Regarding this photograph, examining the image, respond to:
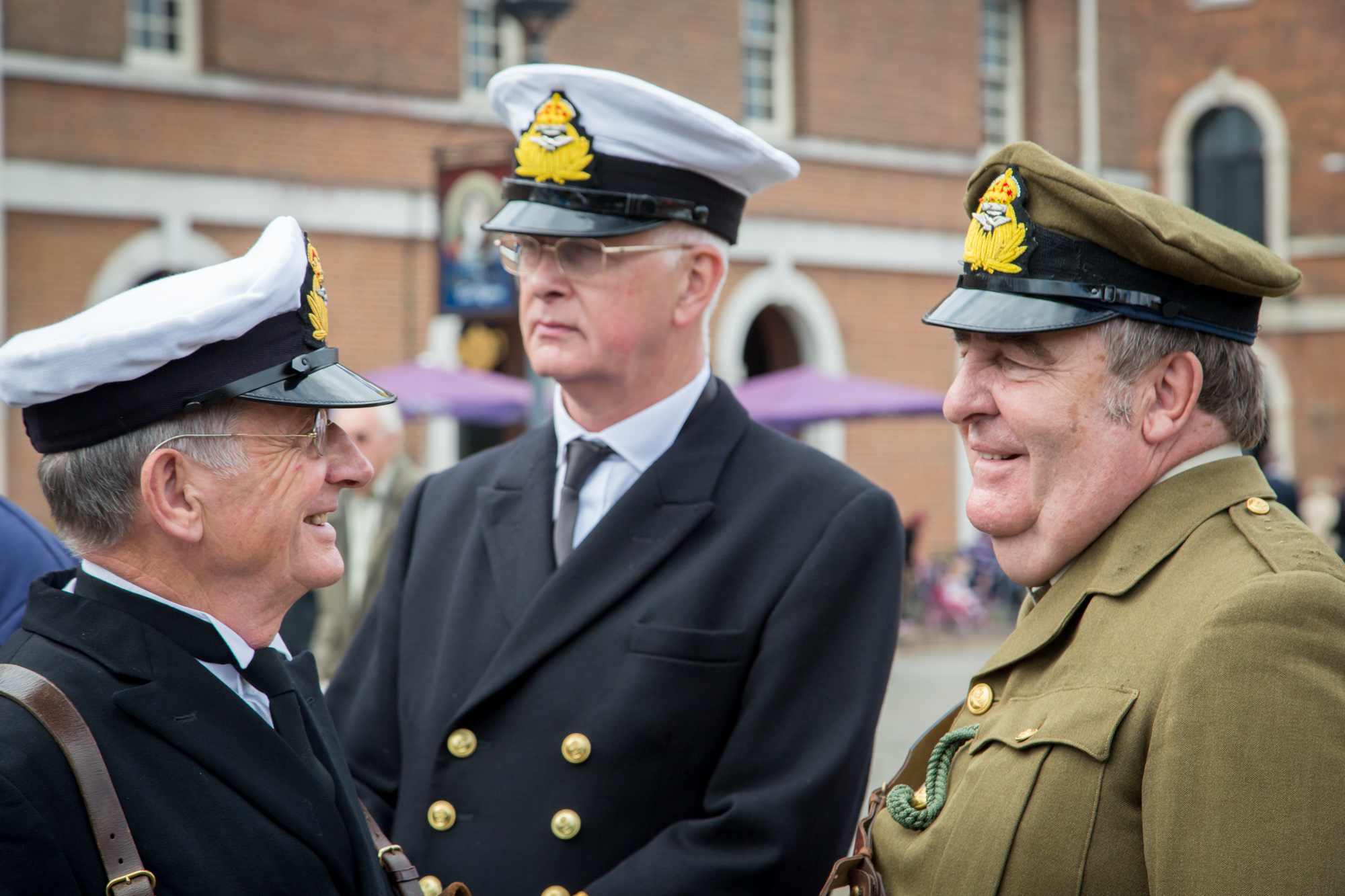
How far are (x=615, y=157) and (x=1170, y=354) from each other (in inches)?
47.3

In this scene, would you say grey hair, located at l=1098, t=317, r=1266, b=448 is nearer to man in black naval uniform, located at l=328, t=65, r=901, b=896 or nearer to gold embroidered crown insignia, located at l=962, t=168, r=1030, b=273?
gold embroidered crown insignia, located at l=962, t=168, r=1030, b=273

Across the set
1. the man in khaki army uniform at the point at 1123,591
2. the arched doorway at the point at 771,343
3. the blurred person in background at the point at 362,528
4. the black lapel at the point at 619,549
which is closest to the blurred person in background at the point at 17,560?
the black lapel at the point at 619,549

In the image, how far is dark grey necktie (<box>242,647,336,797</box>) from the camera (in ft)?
6.64

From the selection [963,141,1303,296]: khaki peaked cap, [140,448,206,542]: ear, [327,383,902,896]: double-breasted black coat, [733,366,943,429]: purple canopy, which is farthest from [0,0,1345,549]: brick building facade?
[963,141,1303,296]: khaki peaked cap

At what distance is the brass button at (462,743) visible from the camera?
2428 millimetres

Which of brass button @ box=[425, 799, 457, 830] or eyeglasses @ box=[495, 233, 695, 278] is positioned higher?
eyeglasses @ box=[495, 233, 695, 278]

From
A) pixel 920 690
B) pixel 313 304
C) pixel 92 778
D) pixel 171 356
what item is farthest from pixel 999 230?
pixel 920 690

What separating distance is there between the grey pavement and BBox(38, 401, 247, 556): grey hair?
5.20 m

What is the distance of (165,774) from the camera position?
181cm

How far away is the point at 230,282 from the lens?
75.8 inches

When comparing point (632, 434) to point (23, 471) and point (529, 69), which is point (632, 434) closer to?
point (529, 69)

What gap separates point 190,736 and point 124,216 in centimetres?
1155

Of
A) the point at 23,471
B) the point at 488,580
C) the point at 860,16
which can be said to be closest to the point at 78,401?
the point at 488,580

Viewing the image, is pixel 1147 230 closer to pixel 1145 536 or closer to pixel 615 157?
pixel 1145 536
